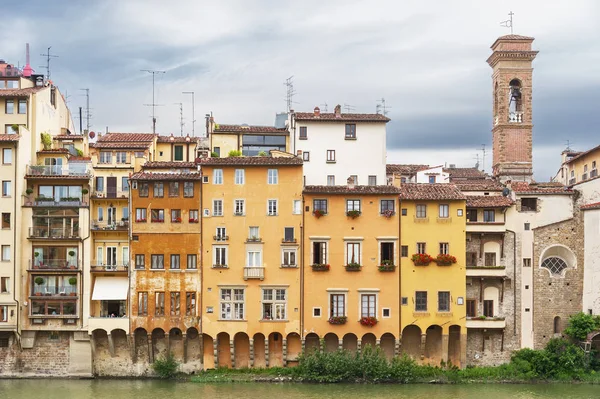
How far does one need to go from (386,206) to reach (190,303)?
1256cm

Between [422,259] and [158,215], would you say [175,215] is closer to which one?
[158,215]

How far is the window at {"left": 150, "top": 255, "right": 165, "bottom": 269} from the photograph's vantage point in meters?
51.1

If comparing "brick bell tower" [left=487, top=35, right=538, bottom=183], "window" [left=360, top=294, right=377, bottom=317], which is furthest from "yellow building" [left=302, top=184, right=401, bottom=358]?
"brick bell tower" [left=487, top=35, right=538, bottom=183]

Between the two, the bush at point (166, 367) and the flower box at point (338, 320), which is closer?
the flower box at point (338, 320)

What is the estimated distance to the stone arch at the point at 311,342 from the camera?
51.3m

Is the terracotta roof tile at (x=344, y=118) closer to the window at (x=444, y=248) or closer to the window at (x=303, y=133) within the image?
the window at (x=303, y=133)

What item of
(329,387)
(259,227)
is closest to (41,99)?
(259,227)

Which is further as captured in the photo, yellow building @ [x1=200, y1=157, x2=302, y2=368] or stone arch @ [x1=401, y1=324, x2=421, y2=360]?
stone arch @ [x1=401, y1=324, x2=421, y2=360]

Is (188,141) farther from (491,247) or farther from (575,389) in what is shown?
(575,389)

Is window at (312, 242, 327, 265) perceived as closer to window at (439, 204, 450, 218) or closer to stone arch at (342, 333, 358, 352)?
stone arch at (342, 333, 358, 352)

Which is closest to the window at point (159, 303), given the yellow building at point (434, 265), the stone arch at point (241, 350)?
the stone arch at point (241, 350)

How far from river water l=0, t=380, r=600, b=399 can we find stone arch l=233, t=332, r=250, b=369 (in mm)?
2496

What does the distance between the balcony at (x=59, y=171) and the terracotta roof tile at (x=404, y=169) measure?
18898 millimetres

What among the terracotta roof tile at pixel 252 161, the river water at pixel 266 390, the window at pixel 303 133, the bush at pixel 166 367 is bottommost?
the river water at pixel 266 390
